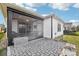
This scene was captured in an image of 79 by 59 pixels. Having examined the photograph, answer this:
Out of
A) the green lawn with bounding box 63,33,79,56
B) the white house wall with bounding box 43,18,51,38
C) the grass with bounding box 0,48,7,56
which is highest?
the white house wall with bounding box 43,18,51,38

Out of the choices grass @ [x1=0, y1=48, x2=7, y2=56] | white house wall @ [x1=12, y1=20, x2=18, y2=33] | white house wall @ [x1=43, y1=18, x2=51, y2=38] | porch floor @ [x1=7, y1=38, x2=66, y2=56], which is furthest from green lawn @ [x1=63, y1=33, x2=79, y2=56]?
grass @ [x1=0, y1=48, x2=7, y2=56]

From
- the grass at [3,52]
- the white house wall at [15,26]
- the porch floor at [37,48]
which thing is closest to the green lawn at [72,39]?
the porch floor at [37,48]

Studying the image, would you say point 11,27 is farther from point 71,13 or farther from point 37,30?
point 71,13

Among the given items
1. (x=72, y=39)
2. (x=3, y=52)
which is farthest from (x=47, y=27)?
(x=3, y=52)

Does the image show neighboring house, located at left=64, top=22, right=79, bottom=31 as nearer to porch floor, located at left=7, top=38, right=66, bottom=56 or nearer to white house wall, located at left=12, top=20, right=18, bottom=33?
porch floor, located at left=7, top=38, right=66, bottom=56

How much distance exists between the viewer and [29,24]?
2.19 m

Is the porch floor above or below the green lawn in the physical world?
below

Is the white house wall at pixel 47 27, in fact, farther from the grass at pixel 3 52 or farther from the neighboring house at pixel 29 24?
the grass at pixel 3 52

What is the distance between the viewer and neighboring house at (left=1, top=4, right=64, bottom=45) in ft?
7.05

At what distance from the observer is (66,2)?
6.99 feet

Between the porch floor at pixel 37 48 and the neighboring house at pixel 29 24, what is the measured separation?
10cm

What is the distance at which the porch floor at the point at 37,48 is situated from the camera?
2172 millimetres

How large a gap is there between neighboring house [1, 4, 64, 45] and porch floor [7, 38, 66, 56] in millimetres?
97

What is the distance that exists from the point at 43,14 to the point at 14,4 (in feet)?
1.60
